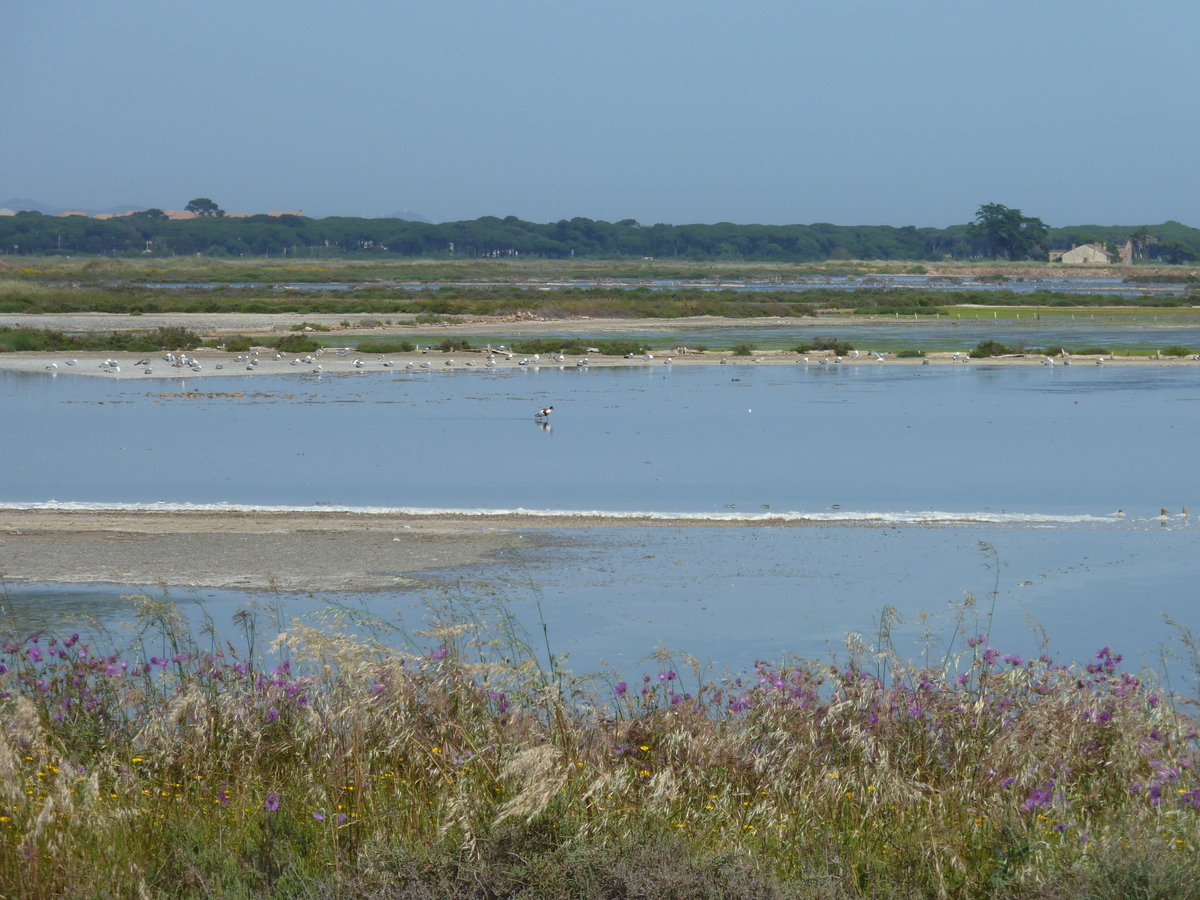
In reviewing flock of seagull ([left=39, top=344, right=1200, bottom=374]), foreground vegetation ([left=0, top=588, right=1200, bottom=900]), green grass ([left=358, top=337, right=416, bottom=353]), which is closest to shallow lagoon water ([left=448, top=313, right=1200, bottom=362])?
green grass ([left=358, top=337, right=416, bottom=353])

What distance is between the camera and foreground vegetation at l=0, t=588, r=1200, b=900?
4152mm

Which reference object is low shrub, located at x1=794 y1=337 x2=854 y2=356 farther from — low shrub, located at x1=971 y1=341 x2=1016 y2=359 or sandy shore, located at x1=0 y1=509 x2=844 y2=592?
sandy shore, located at x1=0 y1=509 x2=844 y2=592

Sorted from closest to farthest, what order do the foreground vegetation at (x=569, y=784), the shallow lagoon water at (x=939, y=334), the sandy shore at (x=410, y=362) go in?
the foreground vegetation at (x=569, y=784), the sandy shore at (x=410, y=362), the shallow lagoon water at (x=939, y=334)

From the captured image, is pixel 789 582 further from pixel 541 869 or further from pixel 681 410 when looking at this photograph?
pixel 681 410

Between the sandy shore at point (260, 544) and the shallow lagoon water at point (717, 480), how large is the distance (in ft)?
1.63

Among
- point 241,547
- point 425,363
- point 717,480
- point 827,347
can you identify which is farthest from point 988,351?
point 241,547

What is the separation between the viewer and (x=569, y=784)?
4.84m


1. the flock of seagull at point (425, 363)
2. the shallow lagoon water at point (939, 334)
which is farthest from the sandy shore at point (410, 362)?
the shallow lagoon water at point (939, 334)

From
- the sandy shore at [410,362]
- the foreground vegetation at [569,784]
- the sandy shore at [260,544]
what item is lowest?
the sandy shore at [260,544]

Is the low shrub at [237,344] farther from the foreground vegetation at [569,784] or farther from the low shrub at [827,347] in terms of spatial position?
the foreground vegetation at [569,784]

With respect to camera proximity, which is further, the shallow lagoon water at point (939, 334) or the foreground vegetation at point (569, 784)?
the shallow lagoon water at point (939, 334)

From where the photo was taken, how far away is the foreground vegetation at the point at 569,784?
415cm

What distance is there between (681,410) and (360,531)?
14317mm

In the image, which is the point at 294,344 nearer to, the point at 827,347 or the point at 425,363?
the point at 425,363
